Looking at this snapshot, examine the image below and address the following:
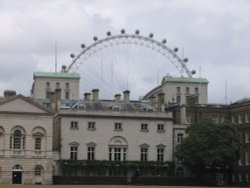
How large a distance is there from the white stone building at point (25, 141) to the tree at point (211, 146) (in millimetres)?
20910

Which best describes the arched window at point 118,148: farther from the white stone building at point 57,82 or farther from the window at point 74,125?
the white stone building at point 57,82

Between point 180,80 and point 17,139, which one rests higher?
point 180,80

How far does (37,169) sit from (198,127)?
82.2 ft

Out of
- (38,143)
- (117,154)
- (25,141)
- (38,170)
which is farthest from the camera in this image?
(117,154)

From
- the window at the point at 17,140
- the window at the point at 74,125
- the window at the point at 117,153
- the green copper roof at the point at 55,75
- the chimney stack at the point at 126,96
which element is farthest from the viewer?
the green copper roof at the point at 55,75

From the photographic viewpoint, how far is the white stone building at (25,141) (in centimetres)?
10162

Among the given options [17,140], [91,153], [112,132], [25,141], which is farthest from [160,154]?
[17,140]

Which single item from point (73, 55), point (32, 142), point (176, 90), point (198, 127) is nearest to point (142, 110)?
point (198, 127)

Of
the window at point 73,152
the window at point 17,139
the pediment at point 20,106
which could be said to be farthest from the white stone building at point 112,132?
the window at point 17,139

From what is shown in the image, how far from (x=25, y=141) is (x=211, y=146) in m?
27.8

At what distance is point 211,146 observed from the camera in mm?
102750

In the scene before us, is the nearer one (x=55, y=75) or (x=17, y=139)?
(x=17, y=139)

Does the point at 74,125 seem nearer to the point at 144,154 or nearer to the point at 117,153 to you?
the point at 117,153

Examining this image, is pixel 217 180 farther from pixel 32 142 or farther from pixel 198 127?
pixel 32 142
